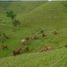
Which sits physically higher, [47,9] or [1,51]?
[1,51]

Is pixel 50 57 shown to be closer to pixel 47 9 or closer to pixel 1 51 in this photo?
pixel 1 51

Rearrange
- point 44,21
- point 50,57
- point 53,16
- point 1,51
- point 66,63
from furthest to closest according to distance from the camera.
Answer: point 53,16
point 44,21
point 1,51
point 50,57
point 66,63

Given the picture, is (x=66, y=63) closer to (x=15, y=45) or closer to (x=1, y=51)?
(x=1, y=51)

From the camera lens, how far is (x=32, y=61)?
92.8 ft

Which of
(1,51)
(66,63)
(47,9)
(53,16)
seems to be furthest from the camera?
(47,9)

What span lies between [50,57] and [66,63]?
11.6 feet

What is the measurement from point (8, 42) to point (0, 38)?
3.83m

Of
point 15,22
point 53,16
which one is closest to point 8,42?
point 15,22

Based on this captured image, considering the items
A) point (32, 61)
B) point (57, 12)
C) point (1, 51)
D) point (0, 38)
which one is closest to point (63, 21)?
point (57, 12)

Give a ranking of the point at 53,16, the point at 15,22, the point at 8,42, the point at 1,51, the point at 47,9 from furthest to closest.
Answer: the point at 47,9 → the point at 53,16 → the point at 15,22 → the point at 8,42 → the point at 1,51

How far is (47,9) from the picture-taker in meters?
137

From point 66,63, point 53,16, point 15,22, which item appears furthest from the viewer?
point 53,16

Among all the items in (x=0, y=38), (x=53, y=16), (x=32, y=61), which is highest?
(x=32, y=61)

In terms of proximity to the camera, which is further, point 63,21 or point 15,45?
point 63,21
